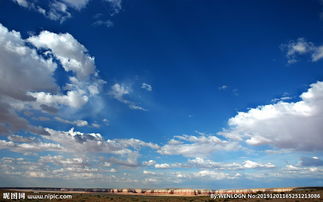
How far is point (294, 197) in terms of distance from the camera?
71438 mm

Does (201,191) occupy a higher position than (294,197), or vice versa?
(294,197)

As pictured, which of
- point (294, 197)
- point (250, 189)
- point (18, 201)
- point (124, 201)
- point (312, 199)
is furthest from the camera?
point (250, 189)

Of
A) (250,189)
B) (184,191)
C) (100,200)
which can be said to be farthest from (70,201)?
(184,191)

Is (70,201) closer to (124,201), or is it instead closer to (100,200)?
(100,200)

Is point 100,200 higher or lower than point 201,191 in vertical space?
higher

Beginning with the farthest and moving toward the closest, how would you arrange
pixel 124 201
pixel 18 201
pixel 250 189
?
1. pixel 250 189
2. pixel 124 201
3. pixel 18 201

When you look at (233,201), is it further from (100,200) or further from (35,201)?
(35,201)

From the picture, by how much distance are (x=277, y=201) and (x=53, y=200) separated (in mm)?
62529

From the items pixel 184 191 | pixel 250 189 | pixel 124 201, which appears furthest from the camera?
pixel 184 191

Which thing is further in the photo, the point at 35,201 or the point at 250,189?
the point at 250,189

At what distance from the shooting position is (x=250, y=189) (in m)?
135

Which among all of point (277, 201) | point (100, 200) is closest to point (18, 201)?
point (100, 200)

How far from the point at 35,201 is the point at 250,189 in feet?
332

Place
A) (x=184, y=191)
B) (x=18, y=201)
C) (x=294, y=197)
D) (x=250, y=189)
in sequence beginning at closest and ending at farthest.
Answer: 1. (x=294, y=197)
2. (x=18, y=201)
3. (x=250, y=189)
4. (x=184, y=191)
